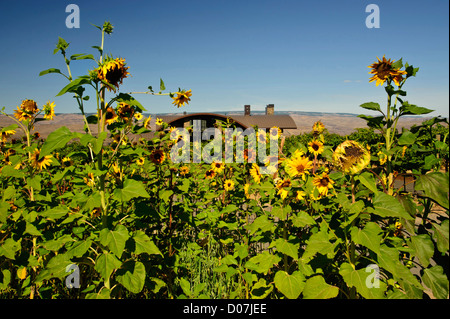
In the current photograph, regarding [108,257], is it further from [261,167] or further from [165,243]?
[261,167]

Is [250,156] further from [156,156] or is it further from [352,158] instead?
[352,158]

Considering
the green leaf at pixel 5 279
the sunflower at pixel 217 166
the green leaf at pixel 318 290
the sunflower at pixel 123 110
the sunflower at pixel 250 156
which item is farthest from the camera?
the sunflower at pixel 217 166

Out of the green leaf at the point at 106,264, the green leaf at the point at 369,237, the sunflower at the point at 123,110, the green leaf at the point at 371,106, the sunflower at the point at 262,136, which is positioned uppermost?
the sunflower at the point at 123,110

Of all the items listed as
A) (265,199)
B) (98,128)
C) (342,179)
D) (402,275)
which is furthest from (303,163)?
(98,128)

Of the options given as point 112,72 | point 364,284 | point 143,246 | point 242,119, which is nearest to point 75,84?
point 112,72

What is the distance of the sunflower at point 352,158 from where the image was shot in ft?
5.62

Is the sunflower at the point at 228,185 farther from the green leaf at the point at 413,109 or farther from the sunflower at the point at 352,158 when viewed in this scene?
the green leaf at the point at 413,109

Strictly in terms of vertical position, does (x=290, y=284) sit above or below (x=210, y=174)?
below

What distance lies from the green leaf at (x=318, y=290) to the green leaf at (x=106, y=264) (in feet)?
4.15

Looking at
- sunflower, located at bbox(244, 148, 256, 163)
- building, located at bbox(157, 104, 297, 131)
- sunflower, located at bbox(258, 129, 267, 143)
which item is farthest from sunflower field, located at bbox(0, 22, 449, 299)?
building, located at bbox(157, 104, 297, 131)

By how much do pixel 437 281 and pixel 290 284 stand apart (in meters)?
0.97

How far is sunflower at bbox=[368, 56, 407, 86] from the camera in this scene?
2.02 m

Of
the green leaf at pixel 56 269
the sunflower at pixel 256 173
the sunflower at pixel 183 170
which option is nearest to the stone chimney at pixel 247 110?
the sunflower at pixel 183 170

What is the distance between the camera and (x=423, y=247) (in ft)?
5.67
